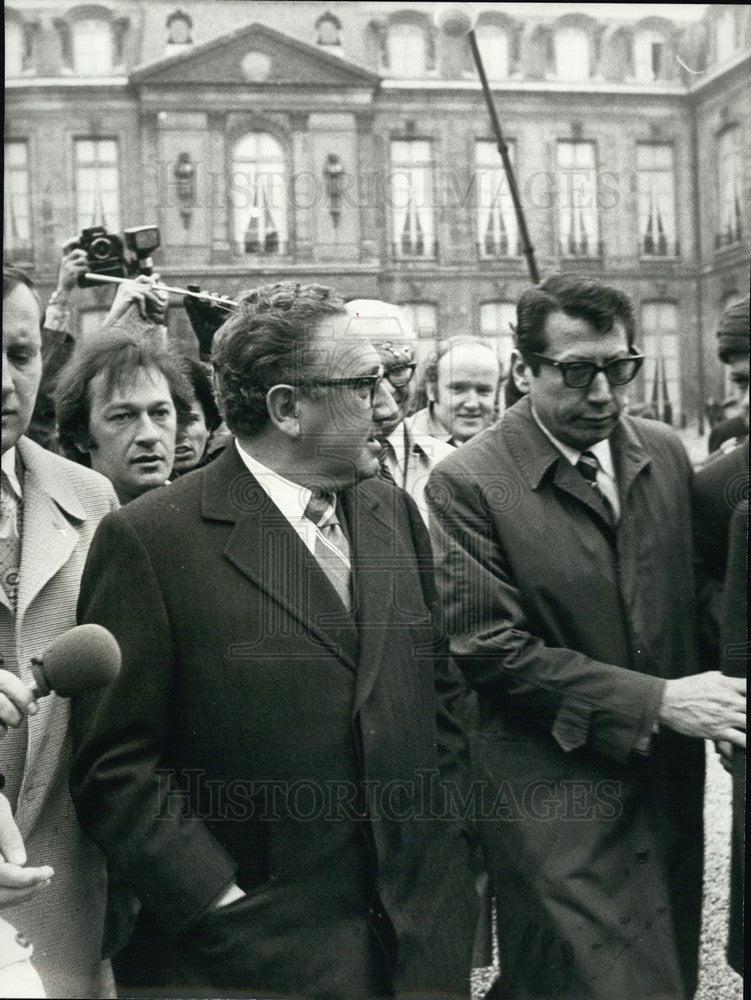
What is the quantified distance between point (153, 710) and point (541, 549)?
1.10 meters

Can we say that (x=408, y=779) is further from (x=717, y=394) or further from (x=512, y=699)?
(x=717, y=394)

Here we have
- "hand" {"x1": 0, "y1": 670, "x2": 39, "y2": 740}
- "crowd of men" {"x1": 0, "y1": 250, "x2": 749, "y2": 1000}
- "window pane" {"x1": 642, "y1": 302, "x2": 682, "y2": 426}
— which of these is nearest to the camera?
"hand" {"x1": 0, "y1": 670, "x2": 39, "y2": 740}

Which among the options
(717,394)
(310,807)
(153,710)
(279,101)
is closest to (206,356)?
(279,101)

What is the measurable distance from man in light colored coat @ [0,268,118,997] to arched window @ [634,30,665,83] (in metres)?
1.89

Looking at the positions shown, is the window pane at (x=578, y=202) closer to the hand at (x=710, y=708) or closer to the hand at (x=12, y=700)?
the hand at (x=710, y=708)

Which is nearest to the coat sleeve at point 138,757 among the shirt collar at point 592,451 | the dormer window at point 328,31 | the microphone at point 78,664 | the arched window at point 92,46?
the microphone at point 78,664

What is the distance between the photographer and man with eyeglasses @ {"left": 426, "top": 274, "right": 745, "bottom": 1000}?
2.96 m

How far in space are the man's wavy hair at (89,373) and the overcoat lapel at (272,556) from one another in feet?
1.35

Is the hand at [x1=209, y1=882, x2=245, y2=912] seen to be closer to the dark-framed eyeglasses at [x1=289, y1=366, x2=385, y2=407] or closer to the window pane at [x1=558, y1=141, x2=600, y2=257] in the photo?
the dark-framed eyeglasses at [x1=289, y1=366, x2=385, y2=407]

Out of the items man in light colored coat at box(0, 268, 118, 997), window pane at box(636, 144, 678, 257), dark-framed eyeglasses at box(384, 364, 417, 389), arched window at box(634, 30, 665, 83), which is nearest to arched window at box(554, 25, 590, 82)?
arched window at box(634, 30, 665, 83)

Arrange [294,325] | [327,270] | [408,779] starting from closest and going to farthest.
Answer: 1. [294,325]
2. [408,779]
3. [327,270]

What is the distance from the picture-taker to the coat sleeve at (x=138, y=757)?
251cm

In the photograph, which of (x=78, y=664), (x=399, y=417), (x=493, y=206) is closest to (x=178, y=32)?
(x=493, y=206)

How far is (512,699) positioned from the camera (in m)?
2.98
